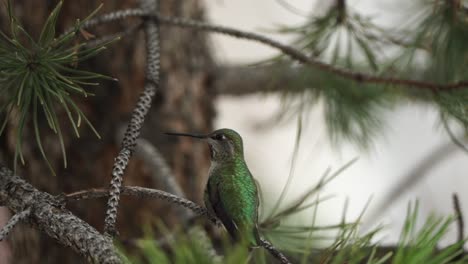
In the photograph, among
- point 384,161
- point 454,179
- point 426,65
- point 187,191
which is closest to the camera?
point 187,191

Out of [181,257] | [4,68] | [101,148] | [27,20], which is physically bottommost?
[181,257]

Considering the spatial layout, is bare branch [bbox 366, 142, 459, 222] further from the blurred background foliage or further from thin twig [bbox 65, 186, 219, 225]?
thin twig [bbox 65, 186, 219, 225]

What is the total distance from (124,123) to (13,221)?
1023mm

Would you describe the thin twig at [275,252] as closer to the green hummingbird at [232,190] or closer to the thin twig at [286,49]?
the green hummingbird at [232,190]

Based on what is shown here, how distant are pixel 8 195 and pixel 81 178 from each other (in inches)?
37.2

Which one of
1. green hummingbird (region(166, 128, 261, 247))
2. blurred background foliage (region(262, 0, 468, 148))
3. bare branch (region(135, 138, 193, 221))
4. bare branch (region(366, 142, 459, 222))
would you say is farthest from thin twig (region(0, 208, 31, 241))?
bare branch (region(366, 142, 459, 222))

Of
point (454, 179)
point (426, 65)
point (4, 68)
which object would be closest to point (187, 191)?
point (426, 65)

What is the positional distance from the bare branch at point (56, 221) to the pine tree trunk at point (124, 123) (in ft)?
2.87

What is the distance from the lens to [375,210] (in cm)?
263

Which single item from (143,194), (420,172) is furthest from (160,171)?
(420,172)

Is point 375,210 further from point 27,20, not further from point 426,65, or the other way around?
point 27,20

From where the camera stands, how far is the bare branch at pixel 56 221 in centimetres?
59

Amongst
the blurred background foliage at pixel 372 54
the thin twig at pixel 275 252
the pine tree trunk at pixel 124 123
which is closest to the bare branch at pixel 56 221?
the thin twig at pixel 275 252

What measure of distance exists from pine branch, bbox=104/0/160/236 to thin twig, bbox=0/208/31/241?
0.29 feet
